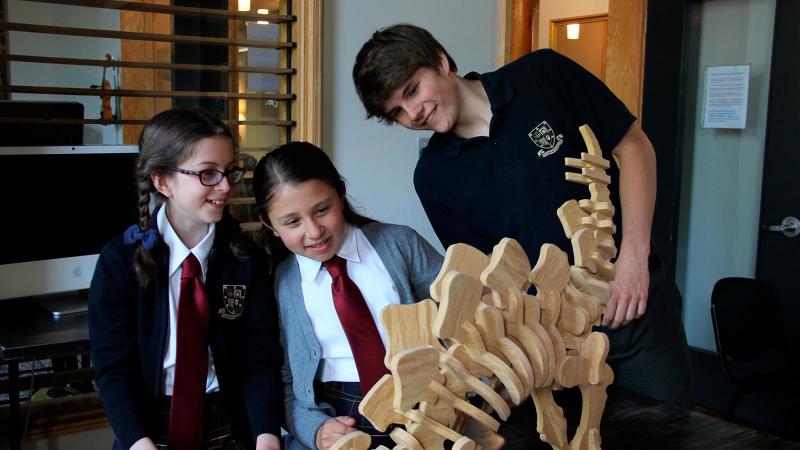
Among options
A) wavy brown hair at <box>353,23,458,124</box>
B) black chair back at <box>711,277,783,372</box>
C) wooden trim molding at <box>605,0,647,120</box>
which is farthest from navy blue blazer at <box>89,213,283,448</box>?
wooden trim molding at <box>605,0,647,120</box>

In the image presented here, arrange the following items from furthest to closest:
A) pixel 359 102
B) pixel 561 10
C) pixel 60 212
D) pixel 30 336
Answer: pixel 561 10 < pixel 359 102 < pixel 60 212 < pixel 30 336

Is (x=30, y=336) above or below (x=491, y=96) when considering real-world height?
below

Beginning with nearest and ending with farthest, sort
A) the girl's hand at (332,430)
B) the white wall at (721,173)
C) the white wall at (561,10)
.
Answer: the girl's hand at (332,430), the white wall at (721,173), the white wall at (561,10)

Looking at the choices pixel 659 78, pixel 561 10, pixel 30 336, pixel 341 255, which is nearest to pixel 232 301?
pixel 341 255

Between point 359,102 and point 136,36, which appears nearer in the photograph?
point 136,36

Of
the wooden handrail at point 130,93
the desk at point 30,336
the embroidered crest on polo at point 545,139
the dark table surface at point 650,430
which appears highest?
the wooden handrail at point 130,93

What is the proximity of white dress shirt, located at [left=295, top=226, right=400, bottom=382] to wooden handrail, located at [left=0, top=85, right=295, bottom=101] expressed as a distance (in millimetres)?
1117

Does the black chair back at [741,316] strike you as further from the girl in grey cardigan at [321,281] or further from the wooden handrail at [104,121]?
the wooden handrail at [104,121]

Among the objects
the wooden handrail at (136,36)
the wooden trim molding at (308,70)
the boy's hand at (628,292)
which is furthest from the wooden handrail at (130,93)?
the boy's hand at (628,292)

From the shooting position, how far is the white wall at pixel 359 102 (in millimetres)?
2880

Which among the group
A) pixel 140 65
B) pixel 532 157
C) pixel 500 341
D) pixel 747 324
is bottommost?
pixel 747 324

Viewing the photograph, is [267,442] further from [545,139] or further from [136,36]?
[136,36]

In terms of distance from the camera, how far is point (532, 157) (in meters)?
1.71

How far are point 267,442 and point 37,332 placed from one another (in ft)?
2.34
